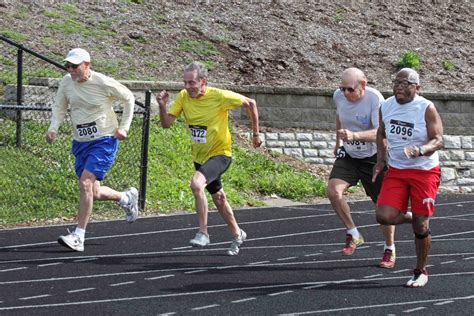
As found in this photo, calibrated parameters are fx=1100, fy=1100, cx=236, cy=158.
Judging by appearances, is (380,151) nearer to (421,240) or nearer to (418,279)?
(421,240)

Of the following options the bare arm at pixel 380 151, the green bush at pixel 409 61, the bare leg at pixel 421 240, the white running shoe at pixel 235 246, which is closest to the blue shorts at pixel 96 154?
the white running shoe at pixel 235 246

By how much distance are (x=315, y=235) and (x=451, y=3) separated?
14.2 meters

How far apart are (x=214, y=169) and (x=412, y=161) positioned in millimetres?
2209

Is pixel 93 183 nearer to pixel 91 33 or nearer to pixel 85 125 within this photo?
pixel 85 125

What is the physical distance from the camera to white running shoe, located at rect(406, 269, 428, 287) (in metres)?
8.81

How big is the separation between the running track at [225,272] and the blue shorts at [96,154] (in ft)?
2.60

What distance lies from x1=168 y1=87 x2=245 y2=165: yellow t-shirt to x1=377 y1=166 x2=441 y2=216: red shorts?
6.49ft

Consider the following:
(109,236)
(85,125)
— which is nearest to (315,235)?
(109,236)

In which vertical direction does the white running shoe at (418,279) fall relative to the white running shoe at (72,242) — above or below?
above

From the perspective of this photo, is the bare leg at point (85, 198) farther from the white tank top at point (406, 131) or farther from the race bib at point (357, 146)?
the white tank top at point (406, 131)

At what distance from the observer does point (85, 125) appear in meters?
10.6

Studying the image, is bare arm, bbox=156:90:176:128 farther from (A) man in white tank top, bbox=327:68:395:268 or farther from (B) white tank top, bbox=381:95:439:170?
(B) white tank top, bbox=381:95:439:170

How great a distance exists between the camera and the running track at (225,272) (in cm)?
803

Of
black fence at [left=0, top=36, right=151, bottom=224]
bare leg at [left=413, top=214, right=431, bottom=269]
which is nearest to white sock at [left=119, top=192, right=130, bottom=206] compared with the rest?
black fence at [left=0, top=36, right=151, bottom=224]
